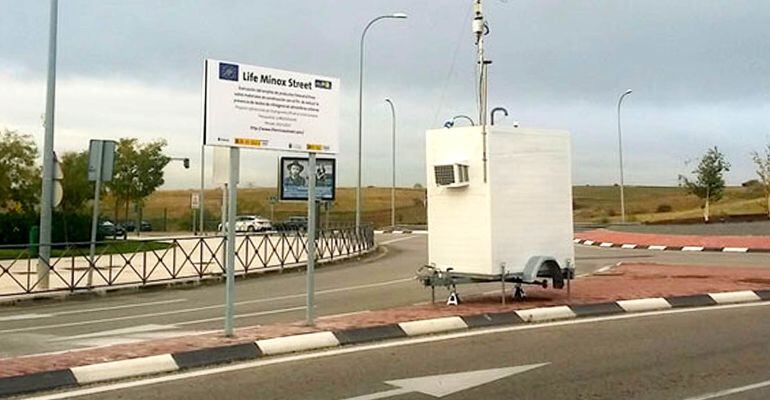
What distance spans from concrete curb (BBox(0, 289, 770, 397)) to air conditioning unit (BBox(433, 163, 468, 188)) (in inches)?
84.2

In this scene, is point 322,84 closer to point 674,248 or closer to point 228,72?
point 228,72

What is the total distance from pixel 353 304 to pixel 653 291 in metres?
5.40

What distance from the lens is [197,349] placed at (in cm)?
855

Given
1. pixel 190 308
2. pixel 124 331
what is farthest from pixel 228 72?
pixel 190 308

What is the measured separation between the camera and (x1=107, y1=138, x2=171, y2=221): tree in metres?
59.6

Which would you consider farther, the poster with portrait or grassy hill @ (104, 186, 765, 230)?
grassy hill @ (104, 186, 765, 230)

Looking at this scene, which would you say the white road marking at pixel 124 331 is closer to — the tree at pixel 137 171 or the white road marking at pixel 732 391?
the white road marking at pixel 732 391

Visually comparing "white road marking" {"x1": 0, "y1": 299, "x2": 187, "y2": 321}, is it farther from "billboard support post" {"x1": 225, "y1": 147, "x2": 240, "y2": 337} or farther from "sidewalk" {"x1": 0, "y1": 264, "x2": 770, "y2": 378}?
"billboard support post" {"x1": 225, "y1": 147, "x2": 240, "y2": 337}

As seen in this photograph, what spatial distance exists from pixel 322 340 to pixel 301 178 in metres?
25.3

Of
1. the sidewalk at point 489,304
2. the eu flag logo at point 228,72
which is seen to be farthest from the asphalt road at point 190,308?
the eu flag logo at point 228,72

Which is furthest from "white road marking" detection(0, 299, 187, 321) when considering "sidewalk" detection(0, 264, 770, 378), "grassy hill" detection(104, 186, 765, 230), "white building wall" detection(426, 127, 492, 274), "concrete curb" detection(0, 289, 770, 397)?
"grassy hill" detection(104, 186, 765, 230)

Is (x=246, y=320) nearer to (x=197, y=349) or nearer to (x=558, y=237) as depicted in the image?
(x=197, y=349)

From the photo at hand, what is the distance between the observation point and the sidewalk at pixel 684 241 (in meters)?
30.8

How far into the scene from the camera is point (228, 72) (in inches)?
361
